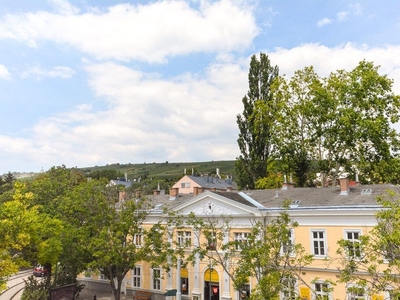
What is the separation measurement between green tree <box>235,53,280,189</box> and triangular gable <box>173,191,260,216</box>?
1189 cm

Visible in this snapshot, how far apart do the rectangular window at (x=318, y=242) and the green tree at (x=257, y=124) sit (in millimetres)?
15391

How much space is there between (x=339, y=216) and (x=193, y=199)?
11315mm

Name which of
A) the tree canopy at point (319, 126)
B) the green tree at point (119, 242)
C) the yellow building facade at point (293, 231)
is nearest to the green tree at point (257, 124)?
the tree canopy at point (319, 126)

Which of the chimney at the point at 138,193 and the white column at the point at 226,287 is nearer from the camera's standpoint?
the white column at the point at 226,287

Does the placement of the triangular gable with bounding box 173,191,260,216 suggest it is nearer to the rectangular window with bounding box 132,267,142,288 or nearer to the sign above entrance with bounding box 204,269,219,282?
the sign above entrance with bounding box 204,269,219,282

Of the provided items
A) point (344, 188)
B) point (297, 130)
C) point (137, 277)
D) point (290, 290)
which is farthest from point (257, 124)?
point (290, 290)

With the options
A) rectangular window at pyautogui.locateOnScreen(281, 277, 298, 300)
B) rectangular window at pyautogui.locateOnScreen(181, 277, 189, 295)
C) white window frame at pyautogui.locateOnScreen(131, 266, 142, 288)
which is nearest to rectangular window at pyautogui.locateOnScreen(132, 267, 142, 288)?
white window frame at pyautogui.locateOnScreen(131, 266, 142, 288)

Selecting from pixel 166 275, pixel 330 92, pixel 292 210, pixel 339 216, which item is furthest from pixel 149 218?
pixel 330 92

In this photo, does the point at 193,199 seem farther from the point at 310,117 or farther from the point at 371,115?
the point at 371,115

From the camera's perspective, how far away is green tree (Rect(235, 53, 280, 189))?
38.9m

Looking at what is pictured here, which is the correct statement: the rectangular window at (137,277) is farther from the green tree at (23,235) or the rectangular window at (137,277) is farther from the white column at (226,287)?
the green tree at (23,235)

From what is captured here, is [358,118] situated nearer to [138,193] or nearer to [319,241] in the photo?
[319,241]

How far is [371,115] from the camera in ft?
113

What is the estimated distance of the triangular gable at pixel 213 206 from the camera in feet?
87.3
